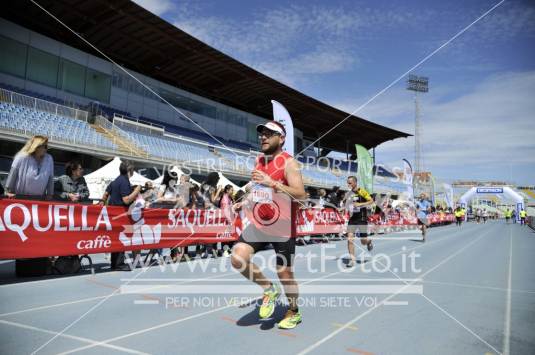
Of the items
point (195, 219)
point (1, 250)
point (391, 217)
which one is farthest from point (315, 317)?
point (391, 217)

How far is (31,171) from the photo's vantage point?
5.97 metres

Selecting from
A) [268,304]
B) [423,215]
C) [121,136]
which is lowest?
[268,304]

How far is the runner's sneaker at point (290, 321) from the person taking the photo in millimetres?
3523

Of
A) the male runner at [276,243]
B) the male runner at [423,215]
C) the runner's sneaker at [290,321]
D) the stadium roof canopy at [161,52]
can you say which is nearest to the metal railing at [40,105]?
the stadium roof canopy at [161,52]

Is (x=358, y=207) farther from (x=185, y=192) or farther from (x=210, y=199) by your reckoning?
(x=185, y=192)

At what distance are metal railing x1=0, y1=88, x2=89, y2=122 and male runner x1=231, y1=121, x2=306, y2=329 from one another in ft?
60.3

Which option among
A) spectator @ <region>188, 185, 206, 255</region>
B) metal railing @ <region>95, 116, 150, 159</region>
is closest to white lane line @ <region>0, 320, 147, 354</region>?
spectator @ <region>188, 185, 206, 255</region>

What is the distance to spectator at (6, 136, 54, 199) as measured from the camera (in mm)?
5797

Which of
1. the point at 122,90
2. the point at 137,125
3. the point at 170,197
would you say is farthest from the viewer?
the point at 122,90

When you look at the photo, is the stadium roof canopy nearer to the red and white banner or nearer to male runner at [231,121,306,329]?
the red and white banner

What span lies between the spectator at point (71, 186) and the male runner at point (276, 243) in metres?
4.69

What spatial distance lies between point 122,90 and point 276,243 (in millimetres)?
25264

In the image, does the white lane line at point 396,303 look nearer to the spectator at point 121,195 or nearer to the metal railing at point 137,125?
the spectator at point 121,195

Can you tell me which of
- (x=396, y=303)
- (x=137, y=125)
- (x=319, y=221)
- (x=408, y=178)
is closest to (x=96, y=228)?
(x=396, y=303)
